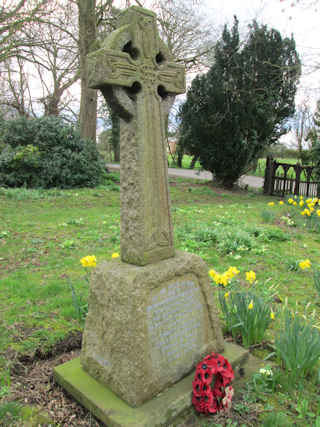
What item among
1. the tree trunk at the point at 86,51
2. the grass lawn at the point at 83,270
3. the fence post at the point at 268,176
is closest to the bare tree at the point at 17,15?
the tree trunk at the point at 86,51

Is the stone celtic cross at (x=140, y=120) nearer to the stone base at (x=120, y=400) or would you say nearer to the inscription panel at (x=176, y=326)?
the inscription panel at (x=176, y=326)

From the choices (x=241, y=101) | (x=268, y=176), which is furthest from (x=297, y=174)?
(x=241, y=101)

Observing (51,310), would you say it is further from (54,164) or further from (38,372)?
(54,164)

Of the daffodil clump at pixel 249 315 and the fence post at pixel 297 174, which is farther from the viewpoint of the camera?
the fence post at pixel 297 174

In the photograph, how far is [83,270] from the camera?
4254 mm

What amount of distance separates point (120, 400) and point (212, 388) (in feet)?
1.84

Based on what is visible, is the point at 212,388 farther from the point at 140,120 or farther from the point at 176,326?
the point at 140,120

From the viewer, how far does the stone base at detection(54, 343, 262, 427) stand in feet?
6.21

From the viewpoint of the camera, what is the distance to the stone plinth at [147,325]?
1978 millimetres

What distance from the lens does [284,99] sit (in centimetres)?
1224

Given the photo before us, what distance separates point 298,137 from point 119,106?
89.1 ft

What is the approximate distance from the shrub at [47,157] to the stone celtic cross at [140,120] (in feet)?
29.9

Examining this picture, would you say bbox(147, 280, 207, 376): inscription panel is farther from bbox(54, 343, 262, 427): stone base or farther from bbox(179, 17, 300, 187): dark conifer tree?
bbox(179, 17, 300, 187): dark conifer tree

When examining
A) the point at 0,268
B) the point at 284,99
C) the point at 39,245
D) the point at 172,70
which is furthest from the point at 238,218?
the point at 284,99
